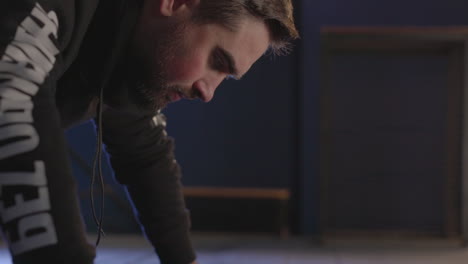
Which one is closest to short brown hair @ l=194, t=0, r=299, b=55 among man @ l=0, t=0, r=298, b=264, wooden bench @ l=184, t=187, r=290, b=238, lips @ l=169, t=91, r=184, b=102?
man @ l=0, t=0, r=298, b=264

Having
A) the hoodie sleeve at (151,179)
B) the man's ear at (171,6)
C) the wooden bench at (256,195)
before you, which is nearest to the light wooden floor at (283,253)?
the wooden bench at (256,195)

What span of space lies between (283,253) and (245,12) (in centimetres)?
170

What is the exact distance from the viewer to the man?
0.50m

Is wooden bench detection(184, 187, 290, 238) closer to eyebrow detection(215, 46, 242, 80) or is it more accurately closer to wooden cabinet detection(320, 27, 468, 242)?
wooden cabinet detection(320, 27, 468, 242)

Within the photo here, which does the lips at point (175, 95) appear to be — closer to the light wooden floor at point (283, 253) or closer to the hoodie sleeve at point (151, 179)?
the hoodie sleeve at point (151, 179)

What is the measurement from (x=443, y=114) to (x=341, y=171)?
0.59 m

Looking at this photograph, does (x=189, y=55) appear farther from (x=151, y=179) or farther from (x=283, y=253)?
(x=283, y=253)

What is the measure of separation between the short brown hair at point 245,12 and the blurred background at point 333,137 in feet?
6.02

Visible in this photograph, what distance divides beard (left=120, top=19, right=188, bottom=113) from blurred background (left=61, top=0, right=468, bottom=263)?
74.1 inches

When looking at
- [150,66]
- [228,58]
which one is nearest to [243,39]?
[228,58]

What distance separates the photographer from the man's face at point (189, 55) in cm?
81

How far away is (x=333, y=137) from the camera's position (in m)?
2.79

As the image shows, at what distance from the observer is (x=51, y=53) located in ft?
1.86

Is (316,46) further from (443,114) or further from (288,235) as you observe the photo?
(288,235)
